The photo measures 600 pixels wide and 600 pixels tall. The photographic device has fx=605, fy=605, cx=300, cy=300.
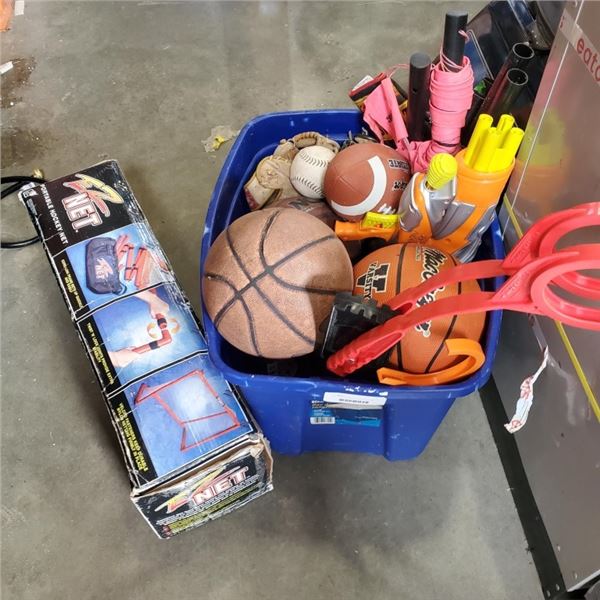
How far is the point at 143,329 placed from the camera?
1273 mm

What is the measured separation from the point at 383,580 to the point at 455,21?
44.4 inches

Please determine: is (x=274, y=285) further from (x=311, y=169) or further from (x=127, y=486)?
(x=127, y=486)

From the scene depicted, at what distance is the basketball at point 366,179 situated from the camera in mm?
1232

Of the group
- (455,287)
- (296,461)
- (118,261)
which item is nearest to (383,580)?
(296,461)

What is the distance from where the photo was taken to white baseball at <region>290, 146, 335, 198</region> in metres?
1.32

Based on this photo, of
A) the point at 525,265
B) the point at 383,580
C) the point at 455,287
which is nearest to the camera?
the point at 525,265

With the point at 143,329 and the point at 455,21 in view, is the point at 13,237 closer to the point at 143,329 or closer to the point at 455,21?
the point at 143,329

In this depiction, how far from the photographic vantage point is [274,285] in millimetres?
1073

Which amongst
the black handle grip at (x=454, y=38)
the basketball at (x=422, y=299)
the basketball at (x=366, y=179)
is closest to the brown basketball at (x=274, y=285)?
the basketball at (x=422, y=299)

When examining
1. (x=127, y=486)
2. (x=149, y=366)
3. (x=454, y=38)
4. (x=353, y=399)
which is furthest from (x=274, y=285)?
(x=127, y=486)

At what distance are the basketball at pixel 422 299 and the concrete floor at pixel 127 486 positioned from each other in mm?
458

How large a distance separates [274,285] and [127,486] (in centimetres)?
69

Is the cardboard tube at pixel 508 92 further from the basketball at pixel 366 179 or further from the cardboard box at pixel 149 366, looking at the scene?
the cardboard box at pixel 149 366

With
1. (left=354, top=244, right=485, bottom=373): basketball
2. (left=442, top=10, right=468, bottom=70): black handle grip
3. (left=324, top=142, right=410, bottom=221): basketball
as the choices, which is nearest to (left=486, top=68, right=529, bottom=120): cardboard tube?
(left=442, top=10, right=468, bottom=70): black handle grip
